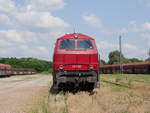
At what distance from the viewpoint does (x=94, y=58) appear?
10.4 m

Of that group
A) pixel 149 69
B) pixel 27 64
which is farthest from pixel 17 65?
pixel 149 69

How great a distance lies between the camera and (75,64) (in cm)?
1027

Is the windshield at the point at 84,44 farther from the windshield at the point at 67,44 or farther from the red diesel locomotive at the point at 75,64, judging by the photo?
the windshield at the point at 67,44

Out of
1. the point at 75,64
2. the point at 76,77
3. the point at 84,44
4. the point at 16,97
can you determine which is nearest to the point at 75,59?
the point at 75,64

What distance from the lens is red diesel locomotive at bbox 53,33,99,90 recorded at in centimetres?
1009

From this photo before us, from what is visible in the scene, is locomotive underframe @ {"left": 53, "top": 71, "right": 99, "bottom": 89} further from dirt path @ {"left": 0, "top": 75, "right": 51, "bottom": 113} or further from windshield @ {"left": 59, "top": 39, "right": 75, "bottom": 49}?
dirt path @ {"left": 0, "top": 75, "right": 51, "bottom": 113}

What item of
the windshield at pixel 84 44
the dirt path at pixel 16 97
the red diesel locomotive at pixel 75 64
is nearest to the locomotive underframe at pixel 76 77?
the red diesel locomotive at pixel 75 64

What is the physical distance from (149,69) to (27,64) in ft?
284

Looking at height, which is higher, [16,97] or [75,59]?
[75,59]

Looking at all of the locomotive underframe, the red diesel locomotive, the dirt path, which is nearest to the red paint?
the red diesel locomotive

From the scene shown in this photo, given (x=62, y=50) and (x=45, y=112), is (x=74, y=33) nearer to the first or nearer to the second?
(x=62, y=50)

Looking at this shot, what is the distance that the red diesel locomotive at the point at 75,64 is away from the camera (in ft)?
33.1

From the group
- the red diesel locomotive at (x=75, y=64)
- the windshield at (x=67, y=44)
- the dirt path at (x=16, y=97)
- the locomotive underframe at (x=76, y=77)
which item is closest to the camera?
the dirt path at (x=16, y=97)

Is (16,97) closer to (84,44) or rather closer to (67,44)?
(67,44)
